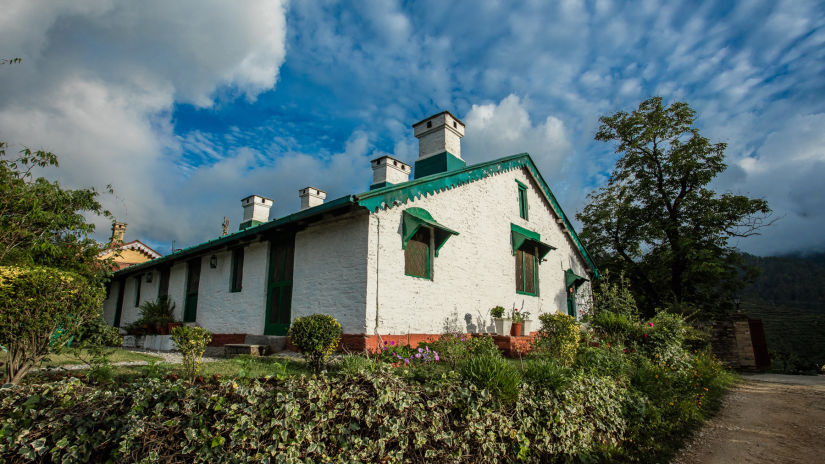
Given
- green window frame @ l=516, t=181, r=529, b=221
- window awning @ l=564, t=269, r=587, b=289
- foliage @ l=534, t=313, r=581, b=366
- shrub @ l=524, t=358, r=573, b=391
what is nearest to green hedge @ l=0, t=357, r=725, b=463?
shrub @ l=524, t=358, r=573, b=391

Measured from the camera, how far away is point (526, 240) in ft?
45.0

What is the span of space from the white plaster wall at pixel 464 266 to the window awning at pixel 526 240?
26cm

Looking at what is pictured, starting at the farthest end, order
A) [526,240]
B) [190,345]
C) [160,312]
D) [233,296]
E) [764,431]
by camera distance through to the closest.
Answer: [160,312]
[526,240]
[233,296]
[764,431]
[190,345]

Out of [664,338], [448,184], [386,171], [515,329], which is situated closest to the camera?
[664,338]

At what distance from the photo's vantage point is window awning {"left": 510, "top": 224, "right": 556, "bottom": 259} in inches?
520

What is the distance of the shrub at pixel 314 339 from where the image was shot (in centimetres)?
622

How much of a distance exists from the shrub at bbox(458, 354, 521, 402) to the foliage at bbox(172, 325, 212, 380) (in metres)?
3.24

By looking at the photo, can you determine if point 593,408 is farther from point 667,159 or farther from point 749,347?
point 667,159

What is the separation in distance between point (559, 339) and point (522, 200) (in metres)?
7.23

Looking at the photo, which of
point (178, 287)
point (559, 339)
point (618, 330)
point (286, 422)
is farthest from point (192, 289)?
point (618, 330)

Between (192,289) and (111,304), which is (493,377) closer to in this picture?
(192,289)

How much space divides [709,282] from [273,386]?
19.7m

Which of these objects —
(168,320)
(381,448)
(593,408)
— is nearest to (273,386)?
(381,448)

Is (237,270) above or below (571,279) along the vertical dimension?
below
